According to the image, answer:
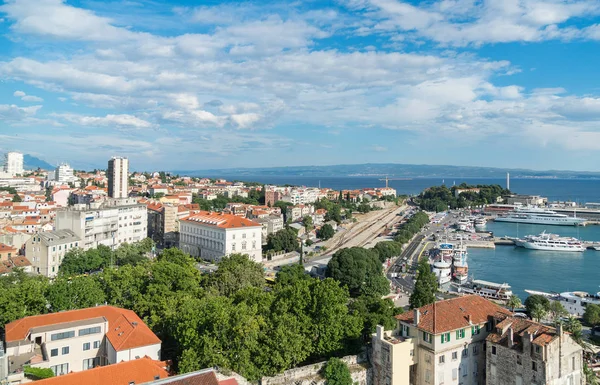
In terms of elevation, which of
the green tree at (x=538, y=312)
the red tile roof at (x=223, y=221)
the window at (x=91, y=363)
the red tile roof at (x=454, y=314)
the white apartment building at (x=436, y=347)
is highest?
the red tile roof at (x=223, y=221)

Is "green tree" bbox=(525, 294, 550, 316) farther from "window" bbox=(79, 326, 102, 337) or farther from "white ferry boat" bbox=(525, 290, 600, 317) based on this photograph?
"window" bbox=(79, 326, 102, 337)

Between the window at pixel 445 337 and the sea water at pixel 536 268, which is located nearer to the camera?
the window at pixel 445 337

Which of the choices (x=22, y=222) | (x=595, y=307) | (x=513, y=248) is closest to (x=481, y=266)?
(x=513, y=248)

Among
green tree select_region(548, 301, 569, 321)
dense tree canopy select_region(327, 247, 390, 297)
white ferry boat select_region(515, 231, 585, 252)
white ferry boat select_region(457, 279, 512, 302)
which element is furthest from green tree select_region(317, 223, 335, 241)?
green tree select_region(548, 301, 569, 321)

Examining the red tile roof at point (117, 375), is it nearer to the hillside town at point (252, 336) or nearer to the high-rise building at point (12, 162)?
the hillside town at point (252, 336)

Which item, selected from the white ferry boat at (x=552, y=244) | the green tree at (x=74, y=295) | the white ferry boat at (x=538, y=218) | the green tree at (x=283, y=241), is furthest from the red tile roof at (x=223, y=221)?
the white ferry boat at (x=538, y=218)

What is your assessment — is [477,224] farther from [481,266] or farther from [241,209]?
[241,209]
